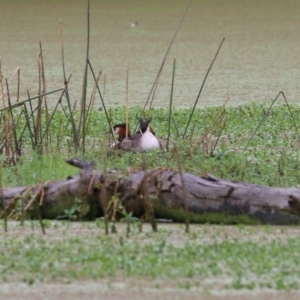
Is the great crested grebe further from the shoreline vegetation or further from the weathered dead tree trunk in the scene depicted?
the weathered dead tree trunk

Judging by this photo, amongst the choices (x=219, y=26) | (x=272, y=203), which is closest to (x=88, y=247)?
(x=272, y=203)

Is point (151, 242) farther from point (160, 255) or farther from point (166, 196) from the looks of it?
point (166, 196)

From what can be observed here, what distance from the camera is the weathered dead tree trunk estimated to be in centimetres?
290

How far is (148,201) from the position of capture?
2.85 m

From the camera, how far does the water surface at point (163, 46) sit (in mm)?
6492

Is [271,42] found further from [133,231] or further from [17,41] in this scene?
[133,231]

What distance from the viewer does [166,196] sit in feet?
9.70

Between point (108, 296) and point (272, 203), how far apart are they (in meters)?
0.83

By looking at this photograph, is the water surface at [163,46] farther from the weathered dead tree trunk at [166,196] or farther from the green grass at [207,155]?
the weathered dead tree trunk at [166,196]

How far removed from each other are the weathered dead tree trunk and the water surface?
6.40 feet

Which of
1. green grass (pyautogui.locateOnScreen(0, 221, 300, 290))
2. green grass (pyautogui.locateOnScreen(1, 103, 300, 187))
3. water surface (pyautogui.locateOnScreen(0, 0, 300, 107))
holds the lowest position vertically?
green grass (pyautogui.locateOnScreen(0, 221, 300, 290))

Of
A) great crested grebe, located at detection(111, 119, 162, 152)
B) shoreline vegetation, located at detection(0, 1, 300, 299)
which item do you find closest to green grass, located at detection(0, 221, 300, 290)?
shoreline vegetation, located at detection(0, 1, 300, 299)

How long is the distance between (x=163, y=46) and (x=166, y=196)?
5.20 meters


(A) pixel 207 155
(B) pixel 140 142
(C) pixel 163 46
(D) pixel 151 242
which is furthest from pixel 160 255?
(C) pixel 163 46
